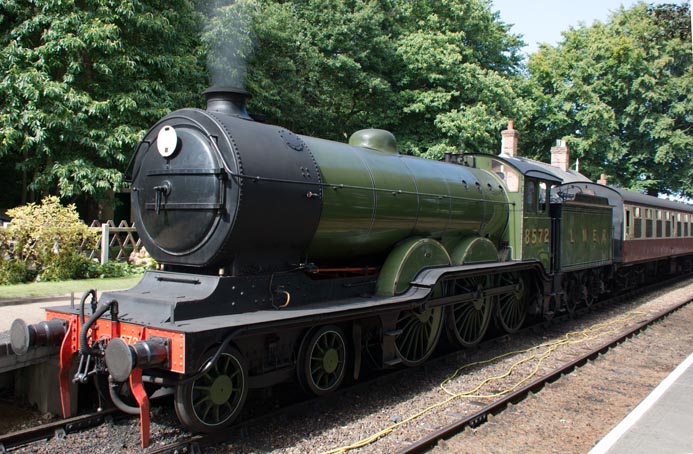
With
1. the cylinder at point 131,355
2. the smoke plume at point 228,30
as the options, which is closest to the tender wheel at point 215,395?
the cylinder at point 131,355

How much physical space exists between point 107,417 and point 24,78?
11.3 meters

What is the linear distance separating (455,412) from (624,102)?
34.5m

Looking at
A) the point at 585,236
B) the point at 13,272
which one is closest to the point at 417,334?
the point at 585,236

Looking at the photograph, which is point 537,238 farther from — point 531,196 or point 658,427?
point 658,427

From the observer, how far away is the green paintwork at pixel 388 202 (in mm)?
6170

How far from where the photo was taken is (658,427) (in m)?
5.02

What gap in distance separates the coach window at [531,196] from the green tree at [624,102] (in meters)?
24.6

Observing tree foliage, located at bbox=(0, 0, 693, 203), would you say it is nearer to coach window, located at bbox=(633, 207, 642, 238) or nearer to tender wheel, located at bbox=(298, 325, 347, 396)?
tender wheel, located at bbox=(298, 325, 347, 396)

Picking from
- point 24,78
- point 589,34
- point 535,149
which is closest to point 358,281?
point 24,78

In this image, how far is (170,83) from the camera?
16031 mm

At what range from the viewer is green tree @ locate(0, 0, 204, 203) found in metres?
13.9

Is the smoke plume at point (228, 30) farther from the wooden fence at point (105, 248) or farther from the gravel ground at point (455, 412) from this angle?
the gravel ground at point (455, 412)

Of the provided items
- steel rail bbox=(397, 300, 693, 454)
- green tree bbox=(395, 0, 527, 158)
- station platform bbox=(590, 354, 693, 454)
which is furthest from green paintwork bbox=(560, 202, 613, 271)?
green tree bbox=(395, 0, 527, 158)

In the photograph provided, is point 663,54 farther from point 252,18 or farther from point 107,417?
point 107,417
